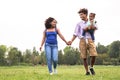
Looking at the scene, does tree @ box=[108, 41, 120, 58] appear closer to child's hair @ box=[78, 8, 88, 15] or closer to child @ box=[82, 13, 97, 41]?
child's hair @ box=[78, 8, 88, 15]

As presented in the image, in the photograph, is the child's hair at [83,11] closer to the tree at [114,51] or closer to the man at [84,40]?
the man at [84,40]

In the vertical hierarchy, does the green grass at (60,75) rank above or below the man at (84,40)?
below

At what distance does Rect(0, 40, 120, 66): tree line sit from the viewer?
305 ft

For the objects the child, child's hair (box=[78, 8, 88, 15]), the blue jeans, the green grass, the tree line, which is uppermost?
the tree line

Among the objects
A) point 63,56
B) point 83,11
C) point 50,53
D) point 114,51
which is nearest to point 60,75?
point 50,53

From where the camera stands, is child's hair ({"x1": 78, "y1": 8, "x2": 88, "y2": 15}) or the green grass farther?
child's hair ({"x1": 78, "y1": 8, "x2": 88, "y2": 15})

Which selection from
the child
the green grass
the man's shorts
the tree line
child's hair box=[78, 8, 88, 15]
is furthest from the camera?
the tree line

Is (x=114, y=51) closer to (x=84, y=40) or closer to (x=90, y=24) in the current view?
(x=84, y=40)

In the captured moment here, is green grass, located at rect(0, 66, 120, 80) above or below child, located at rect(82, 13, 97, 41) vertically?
below

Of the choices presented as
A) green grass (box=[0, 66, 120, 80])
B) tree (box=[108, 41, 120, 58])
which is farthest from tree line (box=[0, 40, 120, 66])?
green grass (box=[0, 66, 120, 80])

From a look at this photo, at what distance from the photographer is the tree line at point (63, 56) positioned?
93.1 metres

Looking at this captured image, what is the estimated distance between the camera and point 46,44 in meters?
13.6

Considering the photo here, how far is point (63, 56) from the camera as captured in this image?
10200 cm

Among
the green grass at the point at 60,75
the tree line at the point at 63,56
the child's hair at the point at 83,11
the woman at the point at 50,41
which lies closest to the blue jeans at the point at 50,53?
the woman at the point at 50,41
